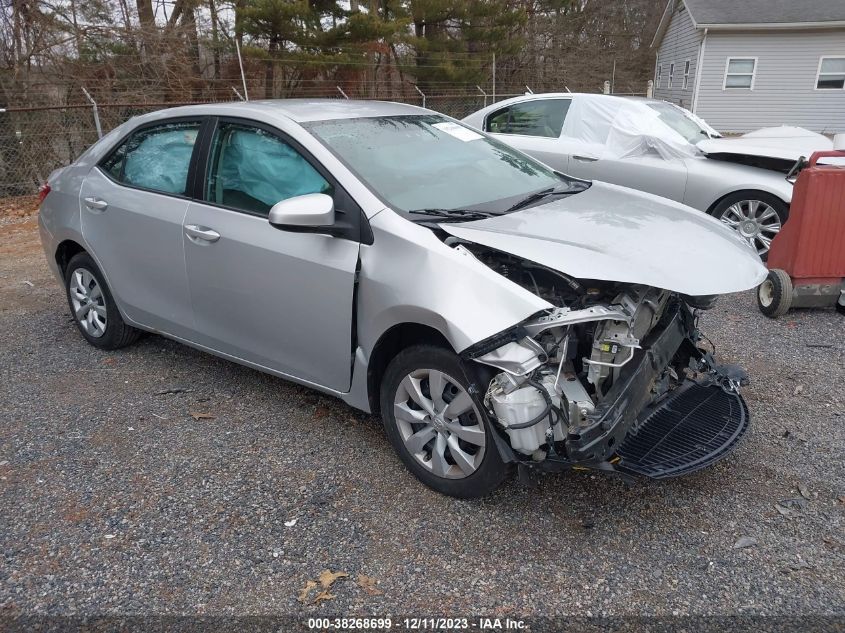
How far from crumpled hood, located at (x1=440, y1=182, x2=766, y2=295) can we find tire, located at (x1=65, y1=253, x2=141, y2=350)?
281cm

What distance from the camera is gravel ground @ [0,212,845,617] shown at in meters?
2.49

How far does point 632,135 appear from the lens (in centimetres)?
710

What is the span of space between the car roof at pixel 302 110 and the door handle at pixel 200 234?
0.67 meters

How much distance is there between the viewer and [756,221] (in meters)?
6.45

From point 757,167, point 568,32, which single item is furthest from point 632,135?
point 568,32

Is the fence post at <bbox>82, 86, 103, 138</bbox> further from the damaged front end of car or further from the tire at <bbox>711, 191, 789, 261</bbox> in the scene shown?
the damaged front end of car

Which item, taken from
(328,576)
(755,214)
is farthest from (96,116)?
(328,576)

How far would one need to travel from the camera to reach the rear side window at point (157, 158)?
3.94m

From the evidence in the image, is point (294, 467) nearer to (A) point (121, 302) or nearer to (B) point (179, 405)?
(B) point (179, 405)

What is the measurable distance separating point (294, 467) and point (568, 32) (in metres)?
25.7

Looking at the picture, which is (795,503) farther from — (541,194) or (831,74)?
(831,74)

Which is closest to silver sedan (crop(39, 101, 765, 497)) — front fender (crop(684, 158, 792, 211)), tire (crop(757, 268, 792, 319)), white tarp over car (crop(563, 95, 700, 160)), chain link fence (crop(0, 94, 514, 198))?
tire (crop(757, 268, 792, 319))

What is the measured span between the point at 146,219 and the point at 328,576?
250cm

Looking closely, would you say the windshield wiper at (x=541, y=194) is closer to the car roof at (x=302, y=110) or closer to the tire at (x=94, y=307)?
the car roof at (x=302, y=110)
